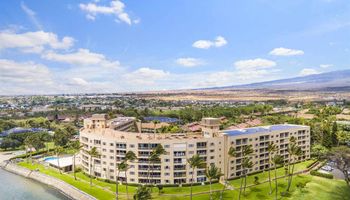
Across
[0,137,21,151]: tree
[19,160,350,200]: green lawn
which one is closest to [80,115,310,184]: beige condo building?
[19,160,350,200]: green lawn

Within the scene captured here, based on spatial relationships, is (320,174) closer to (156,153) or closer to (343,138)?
(343,138)

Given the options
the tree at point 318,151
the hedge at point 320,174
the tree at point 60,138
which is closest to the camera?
the hedge at point 320,174

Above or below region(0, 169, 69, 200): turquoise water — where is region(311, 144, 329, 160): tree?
above

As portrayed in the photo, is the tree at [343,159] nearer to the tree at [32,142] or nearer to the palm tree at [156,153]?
the palm tree at [156,153]

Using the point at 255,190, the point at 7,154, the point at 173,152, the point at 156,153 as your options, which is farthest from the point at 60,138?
the point at 255,190

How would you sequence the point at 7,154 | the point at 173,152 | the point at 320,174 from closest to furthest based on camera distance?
the point at 173,152, the point at 320,174, the point at 7,154

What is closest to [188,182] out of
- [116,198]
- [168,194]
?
[168,194]

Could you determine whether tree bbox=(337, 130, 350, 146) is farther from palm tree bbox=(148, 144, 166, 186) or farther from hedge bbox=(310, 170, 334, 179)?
palm tree bbox=(148, 144, 166, 186)

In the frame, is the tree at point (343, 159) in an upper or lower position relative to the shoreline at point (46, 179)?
upper

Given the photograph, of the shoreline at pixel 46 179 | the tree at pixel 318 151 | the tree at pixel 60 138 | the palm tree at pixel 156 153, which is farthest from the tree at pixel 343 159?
the tree at pixel 60 138
